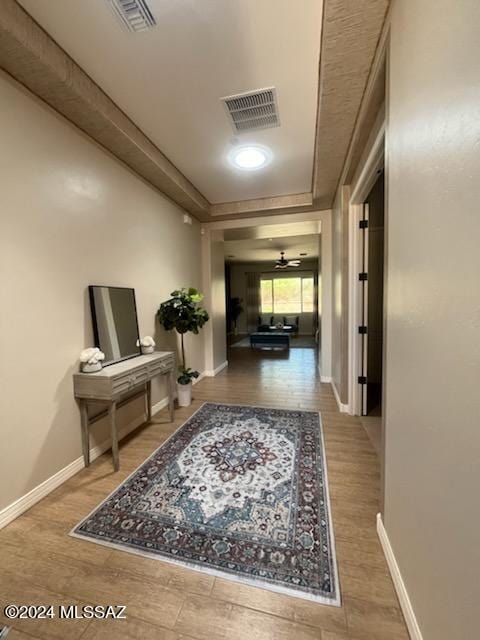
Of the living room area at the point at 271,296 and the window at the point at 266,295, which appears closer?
the living room area at the point at 271,296

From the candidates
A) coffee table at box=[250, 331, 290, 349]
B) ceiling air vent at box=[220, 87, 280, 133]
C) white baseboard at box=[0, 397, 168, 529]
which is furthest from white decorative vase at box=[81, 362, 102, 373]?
coffee table at box=[250, 331, 290, 349]

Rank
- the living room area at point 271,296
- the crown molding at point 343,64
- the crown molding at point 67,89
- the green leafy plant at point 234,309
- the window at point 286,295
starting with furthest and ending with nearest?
the green leafy plant at point 234,309 → the window at point 286,295 → the living room area at point 271,296 → the crown molding at point 67,89 → the crown molding at point 343,64

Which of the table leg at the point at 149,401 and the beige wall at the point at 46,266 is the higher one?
the beige wall at the point at 46,266

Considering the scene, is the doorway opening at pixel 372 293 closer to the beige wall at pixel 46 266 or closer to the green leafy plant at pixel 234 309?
the beige wall at pixel 46 266

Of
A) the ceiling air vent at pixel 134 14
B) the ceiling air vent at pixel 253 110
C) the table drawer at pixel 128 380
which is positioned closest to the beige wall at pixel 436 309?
the ceiling air vent at pixel 253 110

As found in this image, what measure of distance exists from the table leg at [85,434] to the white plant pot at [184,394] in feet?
4.49

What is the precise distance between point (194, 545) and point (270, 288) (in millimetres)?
9743

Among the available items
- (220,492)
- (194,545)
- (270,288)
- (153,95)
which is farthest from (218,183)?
(270,288)

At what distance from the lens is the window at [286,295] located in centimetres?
1037

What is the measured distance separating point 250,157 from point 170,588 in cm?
352

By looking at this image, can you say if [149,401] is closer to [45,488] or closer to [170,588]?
[45,488]

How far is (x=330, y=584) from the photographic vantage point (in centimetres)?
127

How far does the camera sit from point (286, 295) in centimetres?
1064

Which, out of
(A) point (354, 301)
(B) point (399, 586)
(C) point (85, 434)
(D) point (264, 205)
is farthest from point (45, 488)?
(D) point (264, 205)
